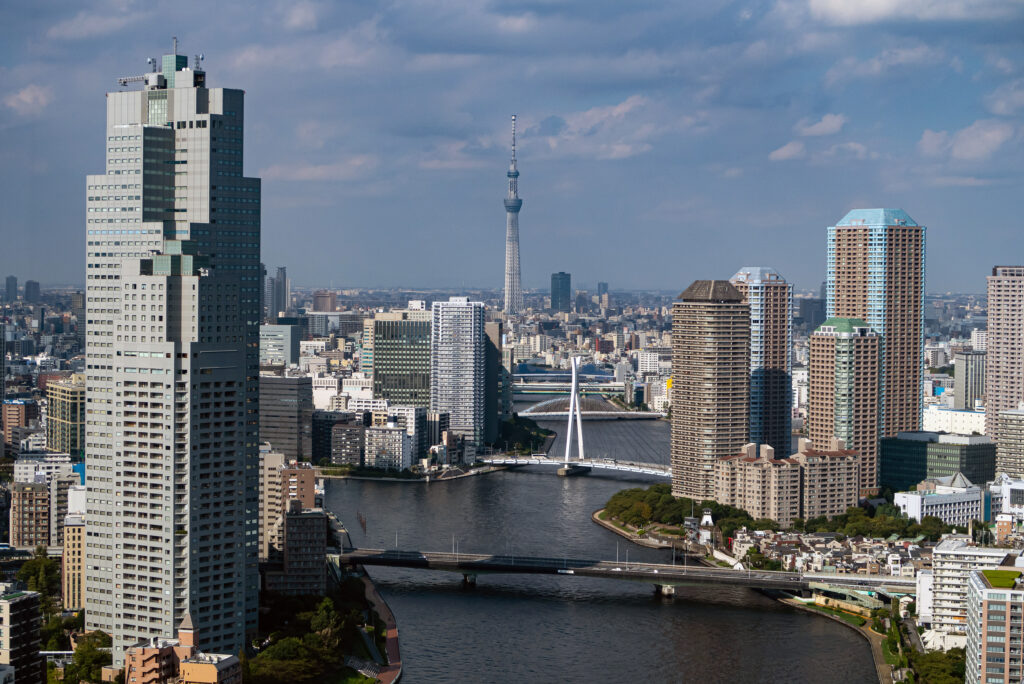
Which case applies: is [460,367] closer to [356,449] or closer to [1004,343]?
[356,449]

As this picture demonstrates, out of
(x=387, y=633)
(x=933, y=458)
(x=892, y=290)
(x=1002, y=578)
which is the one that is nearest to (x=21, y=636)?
(x=387, y=633)

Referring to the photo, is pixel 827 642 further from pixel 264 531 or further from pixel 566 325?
pixel 566 325

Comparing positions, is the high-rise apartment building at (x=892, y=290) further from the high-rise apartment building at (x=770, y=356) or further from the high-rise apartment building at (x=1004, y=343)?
the high-rise apartment building at (x=1004, y=343)

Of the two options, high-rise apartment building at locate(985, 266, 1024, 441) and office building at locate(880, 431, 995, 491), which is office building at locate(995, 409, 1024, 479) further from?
high-rise apartment building at locate(985, 266, 1024, 441)

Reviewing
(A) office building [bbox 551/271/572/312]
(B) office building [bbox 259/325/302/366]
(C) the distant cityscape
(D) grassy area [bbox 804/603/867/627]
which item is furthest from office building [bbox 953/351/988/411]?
(A) office building [bbox 551/271/572/312]

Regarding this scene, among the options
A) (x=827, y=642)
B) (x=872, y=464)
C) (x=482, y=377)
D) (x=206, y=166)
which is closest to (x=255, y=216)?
(x=206, y=166)

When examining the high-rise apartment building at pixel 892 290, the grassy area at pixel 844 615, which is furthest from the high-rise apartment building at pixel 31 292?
the high-rise apartment building at pixel 892 290
